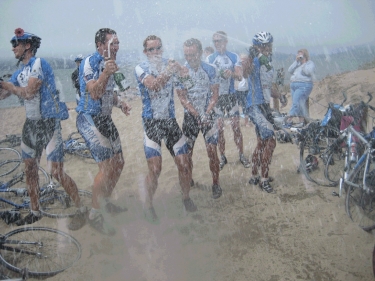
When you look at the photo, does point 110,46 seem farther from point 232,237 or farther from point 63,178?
point 232,237

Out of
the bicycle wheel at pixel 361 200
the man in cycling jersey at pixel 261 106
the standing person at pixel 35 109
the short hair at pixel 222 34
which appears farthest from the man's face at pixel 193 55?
the bicycle wheel at pixel 361 200

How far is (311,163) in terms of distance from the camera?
5.14m

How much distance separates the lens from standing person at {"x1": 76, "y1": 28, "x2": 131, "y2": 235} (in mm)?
3443

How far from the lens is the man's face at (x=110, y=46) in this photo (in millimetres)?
3441

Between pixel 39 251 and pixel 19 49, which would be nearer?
pixel 39 251

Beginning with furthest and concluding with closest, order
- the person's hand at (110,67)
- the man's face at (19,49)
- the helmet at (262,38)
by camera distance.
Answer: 1. the helmet at (262,38)
2. the man's face at (19,49)
3. the person's hand at (110,67)

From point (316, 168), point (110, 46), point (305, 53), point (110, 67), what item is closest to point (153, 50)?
point (110, 46)

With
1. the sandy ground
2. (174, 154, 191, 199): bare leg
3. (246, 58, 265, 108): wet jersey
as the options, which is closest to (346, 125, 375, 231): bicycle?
the sandy ground

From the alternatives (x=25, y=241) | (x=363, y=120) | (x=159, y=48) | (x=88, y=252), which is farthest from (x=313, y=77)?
(x=25, y=241)

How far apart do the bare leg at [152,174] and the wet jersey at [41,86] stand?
1428 mm

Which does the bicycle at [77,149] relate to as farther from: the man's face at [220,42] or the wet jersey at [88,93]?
the man's face at [220,42]

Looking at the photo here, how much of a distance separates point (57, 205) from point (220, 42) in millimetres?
4219

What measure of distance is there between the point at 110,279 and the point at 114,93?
230cm

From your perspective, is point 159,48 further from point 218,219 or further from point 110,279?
point 110,279
